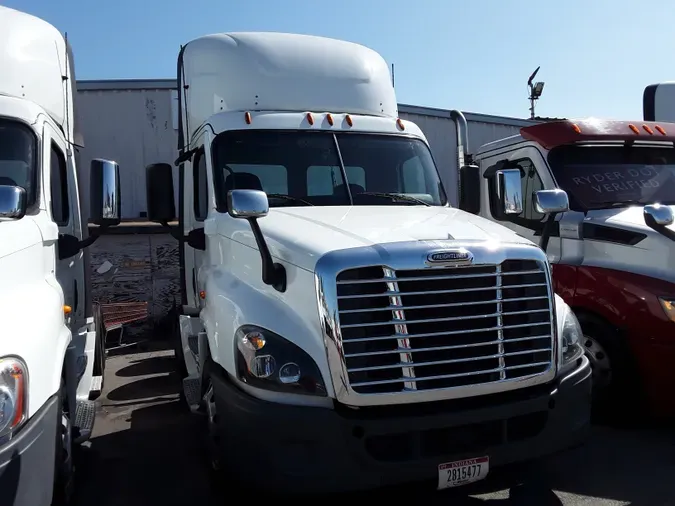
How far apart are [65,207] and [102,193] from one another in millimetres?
1125

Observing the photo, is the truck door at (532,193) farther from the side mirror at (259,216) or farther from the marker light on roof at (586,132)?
the side mirror at (259,216)

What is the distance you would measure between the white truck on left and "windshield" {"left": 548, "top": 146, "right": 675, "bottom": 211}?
13.5 ft

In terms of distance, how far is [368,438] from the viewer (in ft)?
9.80

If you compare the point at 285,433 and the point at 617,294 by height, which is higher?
the point at 617,294

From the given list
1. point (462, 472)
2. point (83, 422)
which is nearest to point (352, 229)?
point (462, 472)

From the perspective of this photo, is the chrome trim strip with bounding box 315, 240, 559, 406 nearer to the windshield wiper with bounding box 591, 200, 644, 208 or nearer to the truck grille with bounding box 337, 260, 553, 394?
the truck grille with bounding box 337, 260, 553, 394

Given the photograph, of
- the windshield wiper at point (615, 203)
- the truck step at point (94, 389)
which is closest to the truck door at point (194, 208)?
the truck step at point (94, 389)

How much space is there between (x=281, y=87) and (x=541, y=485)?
3.80m

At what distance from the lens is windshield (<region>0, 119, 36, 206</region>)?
4.02 metres

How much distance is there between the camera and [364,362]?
10.1 feet

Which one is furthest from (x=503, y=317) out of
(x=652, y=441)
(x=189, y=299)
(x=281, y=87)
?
(x=189, y=299)

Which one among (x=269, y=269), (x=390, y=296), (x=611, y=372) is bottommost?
(x=611, y=372)

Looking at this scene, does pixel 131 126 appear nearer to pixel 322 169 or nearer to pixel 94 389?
pixel 94 389

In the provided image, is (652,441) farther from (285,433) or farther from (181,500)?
(181,500)
